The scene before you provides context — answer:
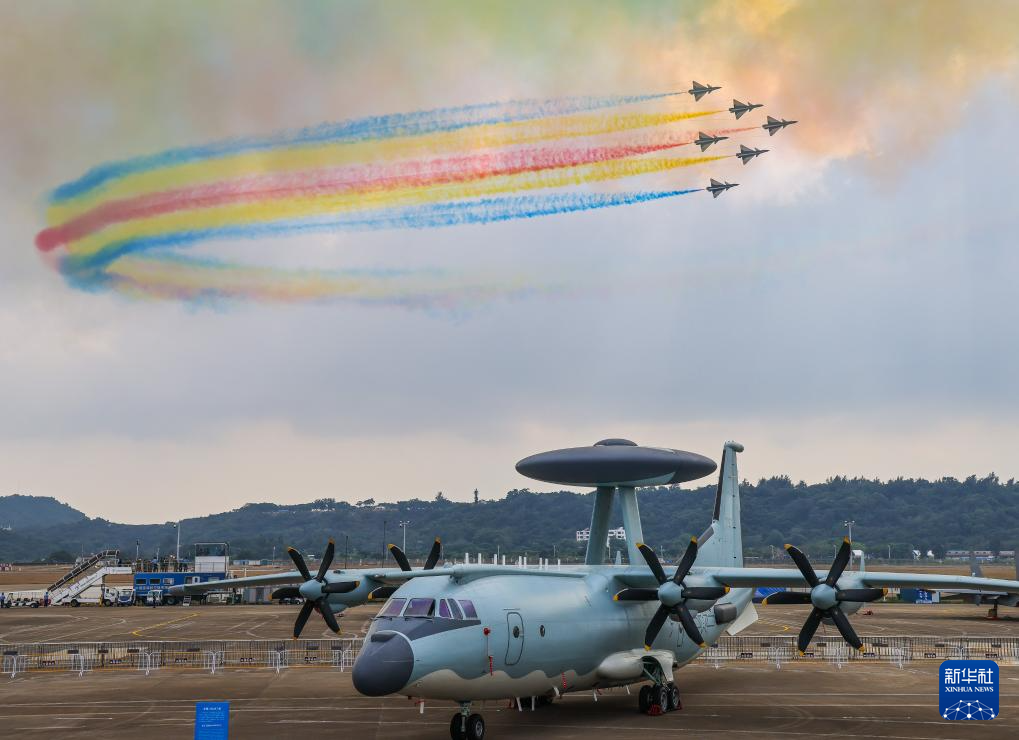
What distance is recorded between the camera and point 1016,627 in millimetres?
67000

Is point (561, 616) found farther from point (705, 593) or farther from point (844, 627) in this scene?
point (844, 627)

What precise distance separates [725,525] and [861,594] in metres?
11.6

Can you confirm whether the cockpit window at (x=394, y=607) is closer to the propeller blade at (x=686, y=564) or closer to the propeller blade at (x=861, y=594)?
the propeller blade at (x=686, y=564)

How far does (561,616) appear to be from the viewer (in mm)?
29578

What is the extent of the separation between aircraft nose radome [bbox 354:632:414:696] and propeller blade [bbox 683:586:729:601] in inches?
399

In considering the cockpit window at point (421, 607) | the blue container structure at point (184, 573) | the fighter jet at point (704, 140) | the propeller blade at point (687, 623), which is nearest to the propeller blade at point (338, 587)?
the cockpit window at point (421, 607)

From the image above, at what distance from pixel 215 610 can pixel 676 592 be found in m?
72.2

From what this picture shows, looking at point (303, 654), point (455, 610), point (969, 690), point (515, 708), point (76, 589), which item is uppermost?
point (455, 610)

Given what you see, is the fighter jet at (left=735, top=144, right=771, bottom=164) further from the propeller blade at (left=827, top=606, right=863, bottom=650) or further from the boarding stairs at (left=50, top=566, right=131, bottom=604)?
the boarding stairs at (left=50, top=566, right=131, bottom=604)

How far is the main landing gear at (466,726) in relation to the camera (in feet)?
86.0

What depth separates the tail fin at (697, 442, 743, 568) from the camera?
38.5 m

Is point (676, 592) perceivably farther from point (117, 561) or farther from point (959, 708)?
point (117, 561)

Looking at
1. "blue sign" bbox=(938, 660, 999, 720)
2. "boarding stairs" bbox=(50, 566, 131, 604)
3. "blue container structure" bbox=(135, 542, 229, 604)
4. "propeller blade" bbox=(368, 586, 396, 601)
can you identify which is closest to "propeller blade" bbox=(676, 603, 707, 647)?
"blue sign" bbox=(938, 660, 999, 720)

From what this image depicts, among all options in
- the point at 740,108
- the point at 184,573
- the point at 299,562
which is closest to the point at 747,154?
the point at 740,108
